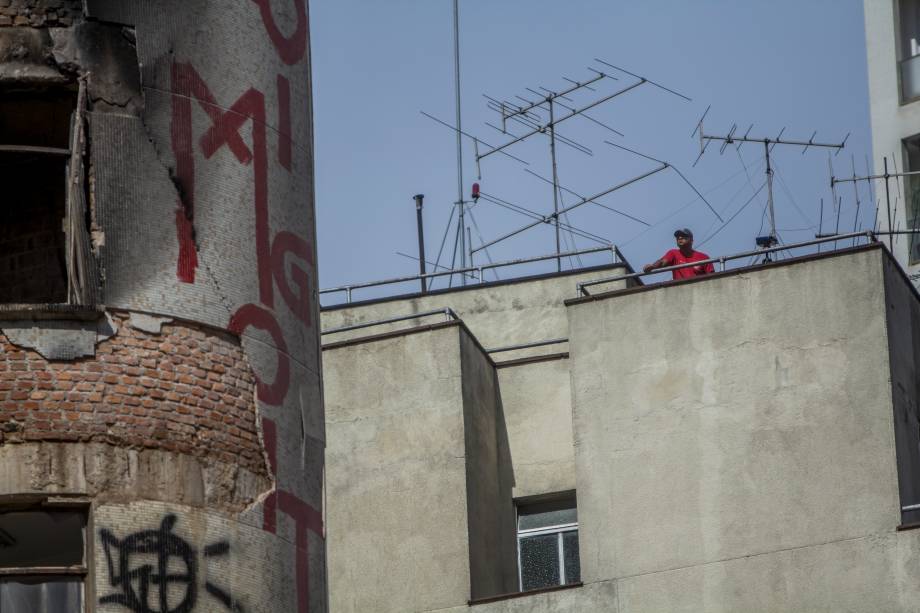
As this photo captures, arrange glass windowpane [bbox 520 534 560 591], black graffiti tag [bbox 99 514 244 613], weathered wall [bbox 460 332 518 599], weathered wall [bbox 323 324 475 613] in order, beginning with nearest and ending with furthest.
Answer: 1. black graffiti tag [bbox 99 514 244 613]
2. weathered wall [bbox 323 324 475 613]
3. weathered wall [bbox 460 332 518 599]
4. glass windowpane [bbox 520 534 560 591]

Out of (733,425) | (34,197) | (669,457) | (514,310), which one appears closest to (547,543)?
(669,457)

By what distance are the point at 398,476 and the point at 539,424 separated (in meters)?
3.01

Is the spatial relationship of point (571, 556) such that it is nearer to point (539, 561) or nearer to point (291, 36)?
point (539, 561)

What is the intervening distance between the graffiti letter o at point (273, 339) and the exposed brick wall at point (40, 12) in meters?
3.12

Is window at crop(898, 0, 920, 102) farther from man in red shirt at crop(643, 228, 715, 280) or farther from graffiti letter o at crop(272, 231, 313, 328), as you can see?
graffiti letter o at crop(272, 231, 313, 328)

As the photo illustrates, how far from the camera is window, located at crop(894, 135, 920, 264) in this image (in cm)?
4507

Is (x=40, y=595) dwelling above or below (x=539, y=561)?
below

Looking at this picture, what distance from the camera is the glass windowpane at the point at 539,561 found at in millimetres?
36219

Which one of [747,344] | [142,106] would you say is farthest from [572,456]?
[142,106]

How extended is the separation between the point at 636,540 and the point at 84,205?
14030mm

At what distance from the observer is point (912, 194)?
1807 inches

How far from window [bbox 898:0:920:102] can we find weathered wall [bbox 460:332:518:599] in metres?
14.3

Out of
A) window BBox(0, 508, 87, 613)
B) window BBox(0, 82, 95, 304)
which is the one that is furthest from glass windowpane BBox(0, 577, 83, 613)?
window BBox(0, 82, 95, 304)

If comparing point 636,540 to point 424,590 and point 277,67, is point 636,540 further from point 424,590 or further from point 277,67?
point 277,67
